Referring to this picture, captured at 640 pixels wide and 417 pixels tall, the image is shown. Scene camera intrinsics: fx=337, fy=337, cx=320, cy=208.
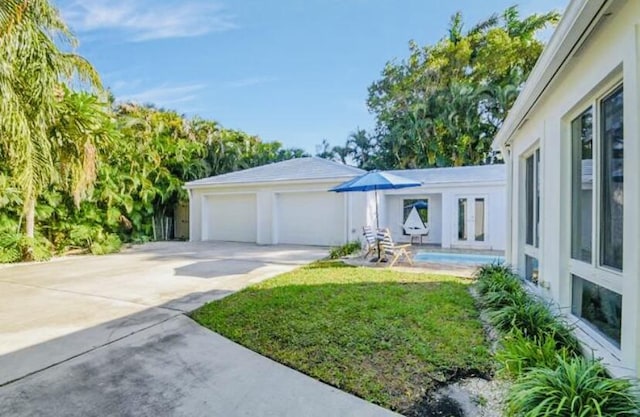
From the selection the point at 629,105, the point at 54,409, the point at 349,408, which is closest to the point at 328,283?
the point at 349,408

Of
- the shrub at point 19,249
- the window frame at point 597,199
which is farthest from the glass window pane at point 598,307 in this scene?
the shrub at point 19,249

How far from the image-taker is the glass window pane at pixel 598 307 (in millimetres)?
3051

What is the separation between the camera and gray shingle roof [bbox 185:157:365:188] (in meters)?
13.9

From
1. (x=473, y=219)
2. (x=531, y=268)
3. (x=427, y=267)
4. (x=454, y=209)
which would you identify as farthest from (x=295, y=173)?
(x=531, y=268)

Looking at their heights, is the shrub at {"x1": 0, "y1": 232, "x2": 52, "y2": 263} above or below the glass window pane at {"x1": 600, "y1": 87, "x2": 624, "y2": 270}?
below

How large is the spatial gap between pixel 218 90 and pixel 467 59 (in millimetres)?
18495

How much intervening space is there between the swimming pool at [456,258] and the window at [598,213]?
20.1 feet

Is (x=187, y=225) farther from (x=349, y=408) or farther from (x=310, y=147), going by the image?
(x=349, y=408)

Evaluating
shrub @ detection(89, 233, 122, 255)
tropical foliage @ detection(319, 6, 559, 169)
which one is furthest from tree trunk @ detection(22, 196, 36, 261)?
tropical foliage @ detection(319, 6, 559, 169)

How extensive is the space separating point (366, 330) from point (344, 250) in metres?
7.05

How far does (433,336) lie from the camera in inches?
165

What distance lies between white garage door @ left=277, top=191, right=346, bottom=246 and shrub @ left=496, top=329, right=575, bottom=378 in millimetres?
10153

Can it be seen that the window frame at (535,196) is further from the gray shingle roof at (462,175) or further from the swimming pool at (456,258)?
the gray shingle roof at (462,175)

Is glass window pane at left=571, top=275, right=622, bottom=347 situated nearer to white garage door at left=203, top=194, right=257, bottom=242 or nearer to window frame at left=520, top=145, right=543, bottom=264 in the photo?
window frame at left=520, top=145, right=543, bottom=264
